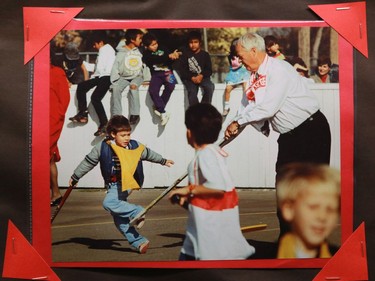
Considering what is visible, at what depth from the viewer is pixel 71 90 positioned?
2.53ft

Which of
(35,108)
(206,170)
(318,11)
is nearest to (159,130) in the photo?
(206,170)

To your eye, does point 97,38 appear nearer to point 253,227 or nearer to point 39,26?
point 39,26

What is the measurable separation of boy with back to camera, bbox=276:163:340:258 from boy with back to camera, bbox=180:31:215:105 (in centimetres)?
18

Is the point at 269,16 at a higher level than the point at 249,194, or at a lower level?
higher

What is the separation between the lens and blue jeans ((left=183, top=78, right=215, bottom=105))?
2.50 feet

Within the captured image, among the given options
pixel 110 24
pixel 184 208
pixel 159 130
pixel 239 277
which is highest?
pixel 110 24

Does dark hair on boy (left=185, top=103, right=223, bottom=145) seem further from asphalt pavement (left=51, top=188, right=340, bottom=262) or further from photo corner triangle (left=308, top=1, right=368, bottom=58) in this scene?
photo corner triangle (left=308, top=1, right=368, bottom=58)

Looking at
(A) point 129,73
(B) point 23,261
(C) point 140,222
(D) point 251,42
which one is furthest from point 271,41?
(B) point 23,261

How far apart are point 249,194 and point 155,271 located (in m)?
0.20

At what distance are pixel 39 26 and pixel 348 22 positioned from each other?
50 cm

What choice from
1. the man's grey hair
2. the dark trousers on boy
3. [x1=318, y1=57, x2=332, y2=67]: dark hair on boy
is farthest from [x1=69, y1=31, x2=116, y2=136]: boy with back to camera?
[x1=318, y1=57, x2=332, y2=67]: dark hair on boy

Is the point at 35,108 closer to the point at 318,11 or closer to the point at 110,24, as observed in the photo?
the point at 110,24

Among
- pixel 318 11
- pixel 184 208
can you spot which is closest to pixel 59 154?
pixel 184 208

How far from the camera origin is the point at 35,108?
77 centimetres
